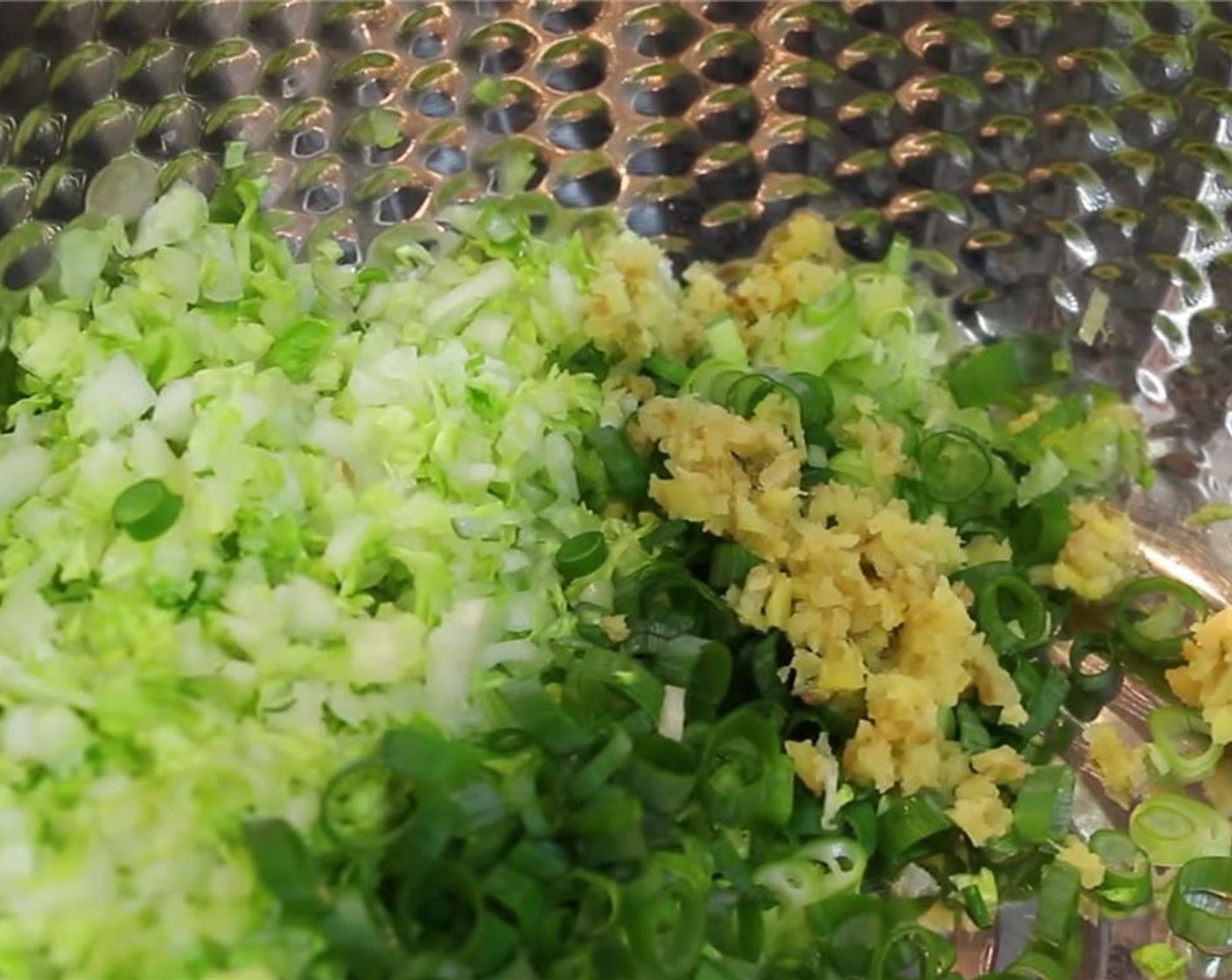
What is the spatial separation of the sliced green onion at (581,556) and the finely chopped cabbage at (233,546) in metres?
0.01

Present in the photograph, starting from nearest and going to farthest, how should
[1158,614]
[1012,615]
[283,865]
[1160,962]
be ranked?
[283,865] → [1160,962] → [1012,615] → [1158,614]

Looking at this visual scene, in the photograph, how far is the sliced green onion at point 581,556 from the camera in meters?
1.28

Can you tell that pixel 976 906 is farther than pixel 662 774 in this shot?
Yes

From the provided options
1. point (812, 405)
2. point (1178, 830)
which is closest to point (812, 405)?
point (812, 405)

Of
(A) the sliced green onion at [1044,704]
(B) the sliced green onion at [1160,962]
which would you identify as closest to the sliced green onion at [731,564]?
(A) the sliced green onion at [1044,704]

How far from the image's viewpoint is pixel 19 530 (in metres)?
1.19

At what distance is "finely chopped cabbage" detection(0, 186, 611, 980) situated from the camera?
99cm

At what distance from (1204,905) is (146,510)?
3.48ft

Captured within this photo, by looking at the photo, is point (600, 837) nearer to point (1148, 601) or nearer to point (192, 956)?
point (192, 956)

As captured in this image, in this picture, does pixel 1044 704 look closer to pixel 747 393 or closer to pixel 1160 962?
pixel 1160 962

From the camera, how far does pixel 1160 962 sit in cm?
133

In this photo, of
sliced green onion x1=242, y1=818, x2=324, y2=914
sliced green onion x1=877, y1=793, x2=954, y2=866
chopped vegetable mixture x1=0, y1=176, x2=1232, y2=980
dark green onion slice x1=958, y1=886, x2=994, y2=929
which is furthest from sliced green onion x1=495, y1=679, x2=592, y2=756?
dark green onion slice x1=958, y1=886, x2=994, y2=929

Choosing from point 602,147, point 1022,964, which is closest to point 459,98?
point 602,147

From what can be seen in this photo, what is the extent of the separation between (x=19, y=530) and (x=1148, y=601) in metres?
1.17
